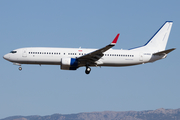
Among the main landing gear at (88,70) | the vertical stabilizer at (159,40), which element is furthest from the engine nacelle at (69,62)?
the vertical stabilizer at (159,40)

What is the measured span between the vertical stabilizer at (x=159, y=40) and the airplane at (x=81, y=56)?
164 cm

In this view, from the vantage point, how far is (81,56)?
5141cm

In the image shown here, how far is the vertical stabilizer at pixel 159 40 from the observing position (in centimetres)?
5806

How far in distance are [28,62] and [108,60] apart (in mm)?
12796

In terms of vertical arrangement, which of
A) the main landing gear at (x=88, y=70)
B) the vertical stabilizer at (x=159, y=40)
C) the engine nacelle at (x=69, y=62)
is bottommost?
the main landing gear at (x=88, y=70)

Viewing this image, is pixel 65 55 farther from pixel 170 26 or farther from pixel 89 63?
pixel 170 26

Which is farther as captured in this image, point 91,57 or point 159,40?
point 159,40

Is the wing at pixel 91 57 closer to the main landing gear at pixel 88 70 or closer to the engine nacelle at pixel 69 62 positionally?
the main landing gear at pixel 88 70

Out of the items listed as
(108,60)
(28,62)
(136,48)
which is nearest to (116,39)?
(108,60)

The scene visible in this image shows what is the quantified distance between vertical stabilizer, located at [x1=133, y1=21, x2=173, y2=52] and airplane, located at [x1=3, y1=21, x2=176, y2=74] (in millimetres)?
1637

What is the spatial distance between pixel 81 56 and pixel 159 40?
16.0 metres

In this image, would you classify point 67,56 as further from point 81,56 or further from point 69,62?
point 81,56

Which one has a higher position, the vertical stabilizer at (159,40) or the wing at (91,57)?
the vertical stabilizer at (159,40)

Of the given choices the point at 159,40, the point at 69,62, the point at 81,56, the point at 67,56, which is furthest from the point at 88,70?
the point at 159,40
